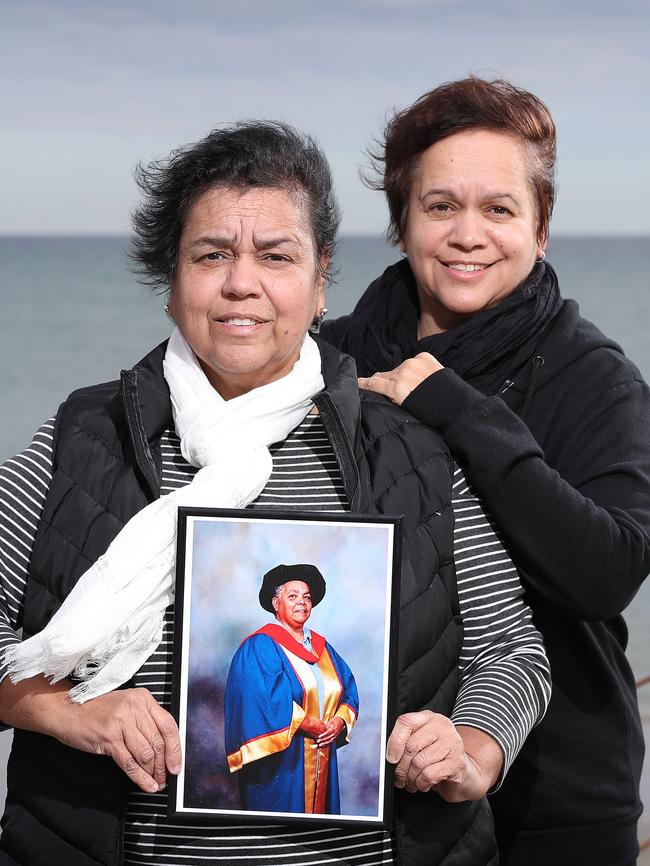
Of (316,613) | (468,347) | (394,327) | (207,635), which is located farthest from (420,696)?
(394,327)

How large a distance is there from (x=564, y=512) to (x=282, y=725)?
2.14ft

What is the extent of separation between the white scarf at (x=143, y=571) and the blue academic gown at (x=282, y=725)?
185 mm

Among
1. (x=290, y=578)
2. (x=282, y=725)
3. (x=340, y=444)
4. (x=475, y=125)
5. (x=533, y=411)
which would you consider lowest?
(x=282, y=725)

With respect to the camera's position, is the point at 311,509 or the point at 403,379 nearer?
the point at 311,509

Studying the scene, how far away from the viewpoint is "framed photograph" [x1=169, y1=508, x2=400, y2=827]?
186 cm

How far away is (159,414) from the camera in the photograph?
211 cm

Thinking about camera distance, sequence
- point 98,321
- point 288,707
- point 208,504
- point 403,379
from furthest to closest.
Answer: point 98,321 → point 403,379 → point 208,504 → point 288,707

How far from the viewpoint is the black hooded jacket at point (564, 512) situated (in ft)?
7.10

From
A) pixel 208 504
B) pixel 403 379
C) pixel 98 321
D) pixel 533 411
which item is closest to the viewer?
pixel 208 504

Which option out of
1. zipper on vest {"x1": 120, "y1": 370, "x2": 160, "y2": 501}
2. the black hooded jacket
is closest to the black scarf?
the black hooded jacket

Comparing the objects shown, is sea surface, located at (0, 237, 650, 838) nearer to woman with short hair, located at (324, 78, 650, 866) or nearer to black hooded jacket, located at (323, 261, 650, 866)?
woman with short hair, located at (324, 78, 650, 866)

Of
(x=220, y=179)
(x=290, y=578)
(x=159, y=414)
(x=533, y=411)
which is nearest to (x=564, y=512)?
(x=533, y=411)

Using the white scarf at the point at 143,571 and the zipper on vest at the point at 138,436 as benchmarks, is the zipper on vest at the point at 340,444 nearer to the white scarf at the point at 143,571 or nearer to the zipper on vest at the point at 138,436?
the white scarf at the point at 143,571

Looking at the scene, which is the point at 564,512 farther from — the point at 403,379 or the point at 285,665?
the point at 285,665
